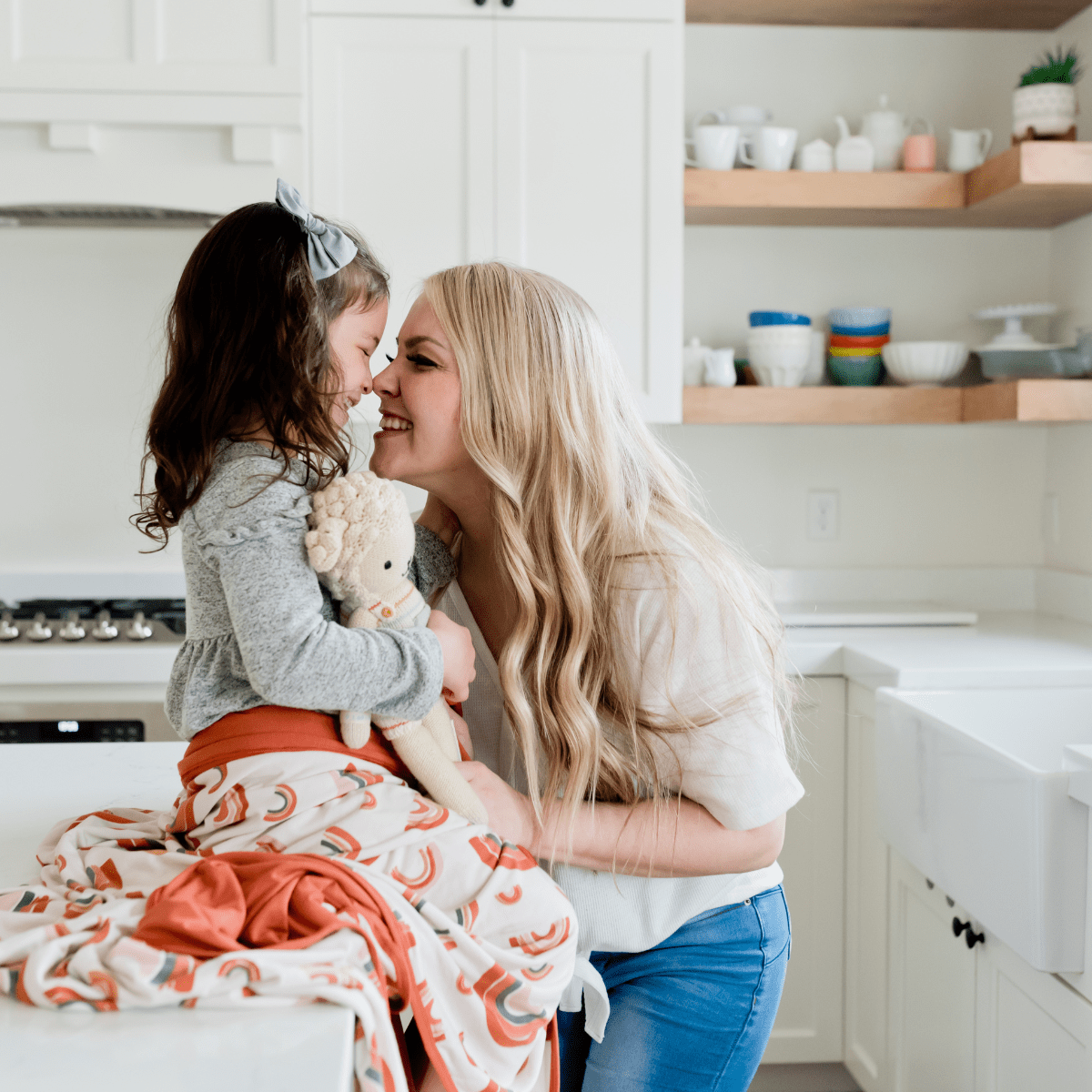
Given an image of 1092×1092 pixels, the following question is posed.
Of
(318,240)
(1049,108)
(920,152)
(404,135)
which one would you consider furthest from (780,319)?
(318,240)

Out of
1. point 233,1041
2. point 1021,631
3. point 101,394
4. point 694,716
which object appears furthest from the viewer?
point 101,394

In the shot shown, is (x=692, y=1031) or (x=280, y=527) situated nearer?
(x=280, y=527)

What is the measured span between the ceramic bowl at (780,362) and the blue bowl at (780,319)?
1.8 inches

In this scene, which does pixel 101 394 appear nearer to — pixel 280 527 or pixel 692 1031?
pixel 280 527

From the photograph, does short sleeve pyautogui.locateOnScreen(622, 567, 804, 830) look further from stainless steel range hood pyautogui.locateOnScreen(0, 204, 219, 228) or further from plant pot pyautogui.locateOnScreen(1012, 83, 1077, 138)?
plant pot pyautogui.locateOnScreen(1012, 83, 1077, 138)

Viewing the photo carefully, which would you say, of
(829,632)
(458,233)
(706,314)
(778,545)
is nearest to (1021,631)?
(829,632)

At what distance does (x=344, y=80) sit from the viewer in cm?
212

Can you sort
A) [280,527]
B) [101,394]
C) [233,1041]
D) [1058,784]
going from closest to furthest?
[233,1041], [280,527], [1058,784], [101,394]

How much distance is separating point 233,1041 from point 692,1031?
0.59m

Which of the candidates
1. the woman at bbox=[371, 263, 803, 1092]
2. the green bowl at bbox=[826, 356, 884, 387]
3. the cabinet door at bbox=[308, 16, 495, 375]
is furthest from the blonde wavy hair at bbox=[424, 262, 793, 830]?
the green bowl at bbox=[826, 356, 884, 387]

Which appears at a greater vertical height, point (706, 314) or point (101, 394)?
point (706, 314)

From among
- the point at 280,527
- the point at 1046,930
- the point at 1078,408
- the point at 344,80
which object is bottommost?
the point at 1046,930

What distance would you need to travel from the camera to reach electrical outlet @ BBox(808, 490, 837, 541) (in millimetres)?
2613

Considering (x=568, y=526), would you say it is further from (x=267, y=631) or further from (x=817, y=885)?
(x=817, y=885)
